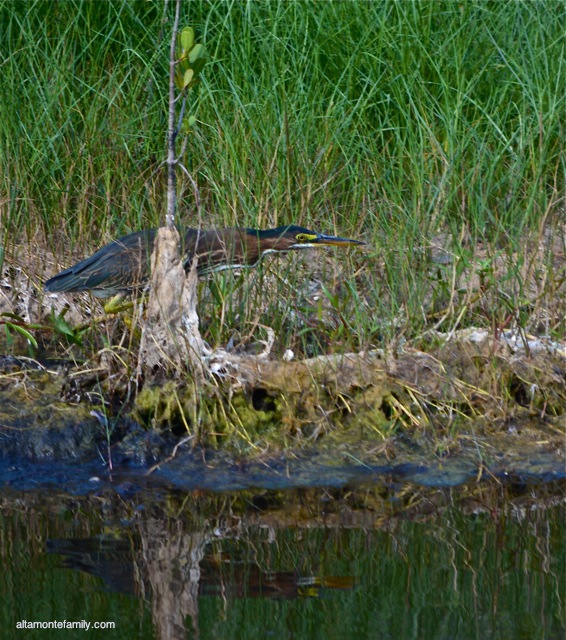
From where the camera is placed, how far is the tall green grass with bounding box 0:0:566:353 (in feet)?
17.3

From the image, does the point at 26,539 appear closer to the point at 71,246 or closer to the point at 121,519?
the point at 121,519

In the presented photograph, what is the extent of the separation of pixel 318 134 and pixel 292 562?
3.13 meters

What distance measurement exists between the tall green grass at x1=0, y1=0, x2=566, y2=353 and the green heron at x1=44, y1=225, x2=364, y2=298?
0.12 metres

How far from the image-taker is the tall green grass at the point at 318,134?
17.3 ft

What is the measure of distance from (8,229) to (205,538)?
274 cm

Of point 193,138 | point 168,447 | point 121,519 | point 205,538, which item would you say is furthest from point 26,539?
point 193,138

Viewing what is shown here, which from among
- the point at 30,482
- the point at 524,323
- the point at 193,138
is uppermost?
the point at 193,138

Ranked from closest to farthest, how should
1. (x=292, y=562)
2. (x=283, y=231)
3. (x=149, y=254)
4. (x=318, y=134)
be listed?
→ 1. (x=292, y=562)
2. (x=149, y=254)
3. (x=283, y=231)
4. (x=318, y=134)

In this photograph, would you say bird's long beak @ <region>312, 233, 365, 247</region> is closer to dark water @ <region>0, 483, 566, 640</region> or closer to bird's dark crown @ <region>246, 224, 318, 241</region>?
bird's dark crown @ <region>246, 224, 318, 241</region>

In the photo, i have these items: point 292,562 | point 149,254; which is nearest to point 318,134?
point 149,254

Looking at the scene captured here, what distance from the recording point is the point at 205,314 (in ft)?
15.5

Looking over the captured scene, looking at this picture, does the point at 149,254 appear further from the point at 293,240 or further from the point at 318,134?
the point at 318,134

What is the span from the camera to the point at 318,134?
5.94m

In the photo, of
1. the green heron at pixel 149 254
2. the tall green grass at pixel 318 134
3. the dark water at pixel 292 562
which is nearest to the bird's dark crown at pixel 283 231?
the green heron at pixel 149 254
